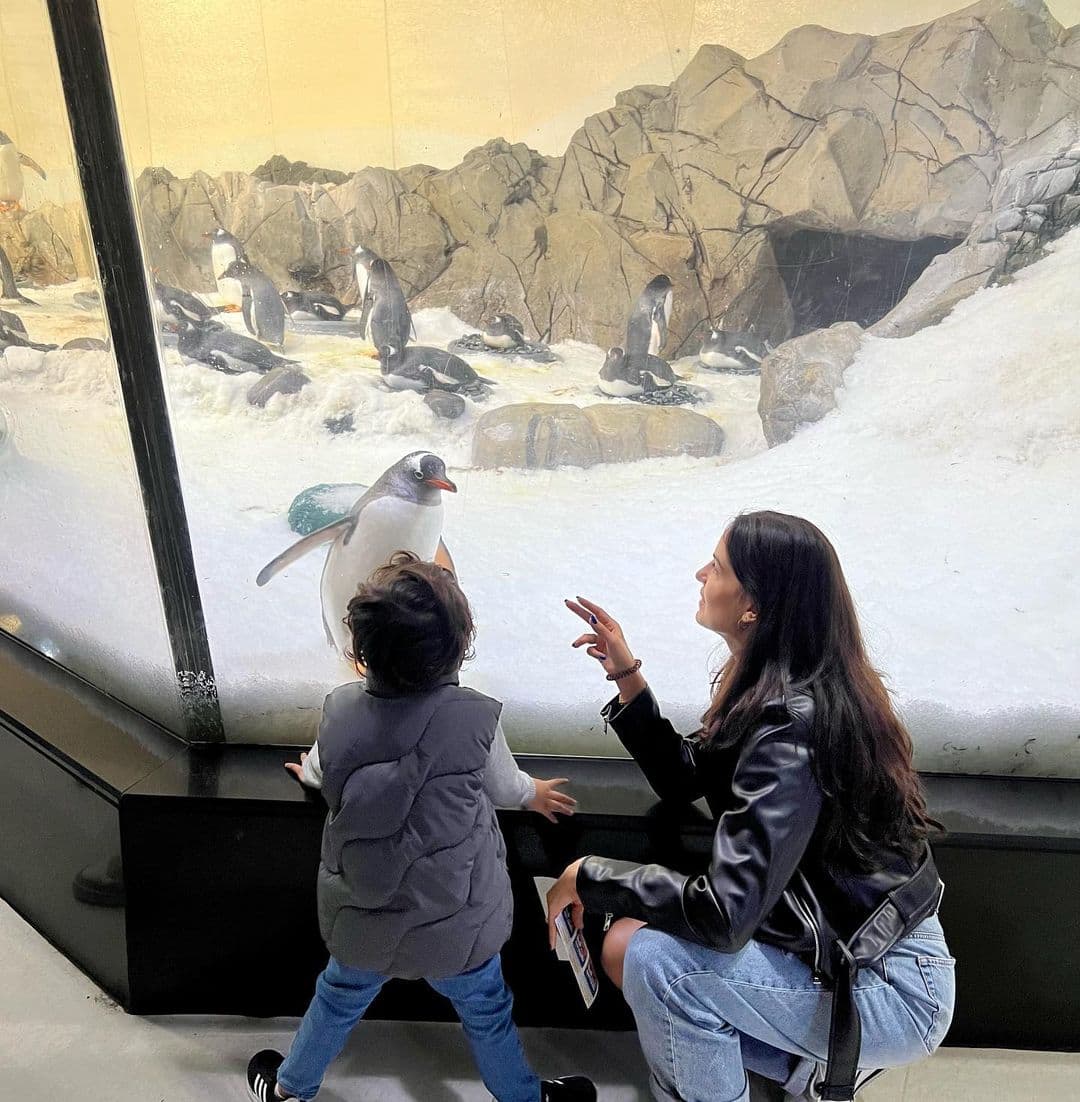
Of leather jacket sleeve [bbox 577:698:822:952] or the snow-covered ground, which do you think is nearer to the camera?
leather jacket sleeve [bbox 577:698:822:952]

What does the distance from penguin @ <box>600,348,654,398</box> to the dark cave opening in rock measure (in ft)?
0.82

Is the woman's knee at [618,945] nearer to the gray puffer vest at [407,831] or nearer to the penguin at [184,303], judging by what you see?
the gray puffer vest at [407,831]

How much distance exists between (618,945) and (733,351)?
875mm

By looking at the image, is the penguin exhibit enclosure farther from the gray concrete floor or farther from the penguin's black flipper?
the gray concrete floor

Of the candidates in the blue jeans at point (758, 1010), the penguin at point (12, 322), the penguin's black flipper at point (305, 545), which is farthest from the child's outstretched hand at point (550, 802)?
the penguin at point (12, 322)

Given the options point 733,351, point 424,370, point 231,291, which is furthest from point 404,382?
point 733,351

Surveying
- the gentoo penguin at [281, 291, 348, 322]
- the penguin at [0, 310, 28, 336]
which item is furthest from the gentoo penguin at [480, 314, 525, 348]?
the penguin at [0, 310, 28, 336]

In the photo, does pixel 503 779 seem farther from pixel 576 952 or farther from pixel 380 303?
pixel 380 303

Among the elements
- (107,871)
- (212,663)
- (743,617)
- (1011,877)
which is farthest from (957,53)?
(107,871)

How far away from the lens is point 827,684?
1.19 m

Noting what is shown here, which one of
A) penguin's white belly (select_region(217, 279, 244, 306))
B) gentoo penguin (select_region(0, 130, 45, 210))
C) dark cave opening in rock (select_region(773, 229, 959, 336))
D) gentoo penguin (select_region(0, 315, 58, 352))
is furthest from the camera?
gentoo penguin (select_region(0, 315, 58, 352))

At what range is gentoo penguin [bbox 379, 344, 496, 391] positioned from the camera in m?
1.49

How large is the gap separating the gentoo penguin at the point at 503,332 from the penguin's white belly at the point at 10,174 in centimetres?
87

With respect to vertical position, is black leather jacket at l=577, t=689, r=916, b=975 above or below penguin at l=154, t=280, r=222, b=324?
below
